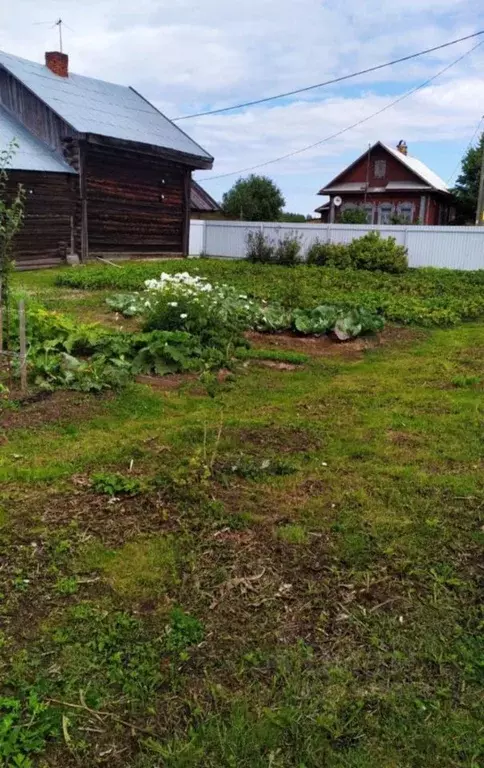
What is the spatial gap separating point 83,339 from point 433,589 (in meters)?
4.68

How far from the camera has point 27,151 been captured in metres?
16.7

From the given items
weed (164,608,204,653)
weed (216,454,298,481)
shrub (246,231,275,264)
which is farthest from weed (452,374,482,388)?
shrub (246,231,275,264)

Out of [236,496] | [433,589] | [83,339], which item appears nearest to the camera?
[433,589]

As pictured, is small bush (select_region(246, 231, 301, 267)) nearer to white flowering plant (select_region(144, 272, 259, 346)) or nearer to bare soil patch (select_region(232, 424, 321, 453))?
white flowering plant (select_region(144, 272, 259, 346))

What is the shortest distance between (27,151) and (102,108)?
4098 mm

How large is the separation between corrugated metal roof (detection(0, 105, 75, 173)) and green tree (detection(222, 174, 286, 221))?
18812 mm

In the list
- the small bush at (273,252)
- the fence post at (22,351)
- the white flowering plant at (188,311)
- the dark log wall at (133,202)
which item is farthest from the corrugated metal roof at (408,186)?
the fence post at (22,351)

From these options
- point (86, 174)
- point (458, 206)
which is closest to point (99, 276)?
point (86, 174)

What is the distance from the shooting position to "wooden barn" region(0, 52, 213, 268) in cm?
1686

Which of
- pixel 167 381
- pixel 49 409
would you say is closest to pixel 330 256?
pixel 167 381

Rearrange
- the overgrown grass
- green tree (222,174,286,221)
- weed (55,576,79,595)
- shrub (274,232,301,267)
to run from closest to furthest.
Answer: weed (55,576,79,595)
the overgrown grass
shrub (274,232,301,267)
green tree (222,174,286,221)

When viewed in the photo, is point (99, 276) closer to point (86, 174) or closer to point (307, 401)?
point (86, 174)

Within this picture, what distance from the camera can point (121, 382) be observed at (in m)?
5.89

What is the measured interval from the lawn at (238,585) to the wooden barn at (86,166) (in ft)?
41.5
